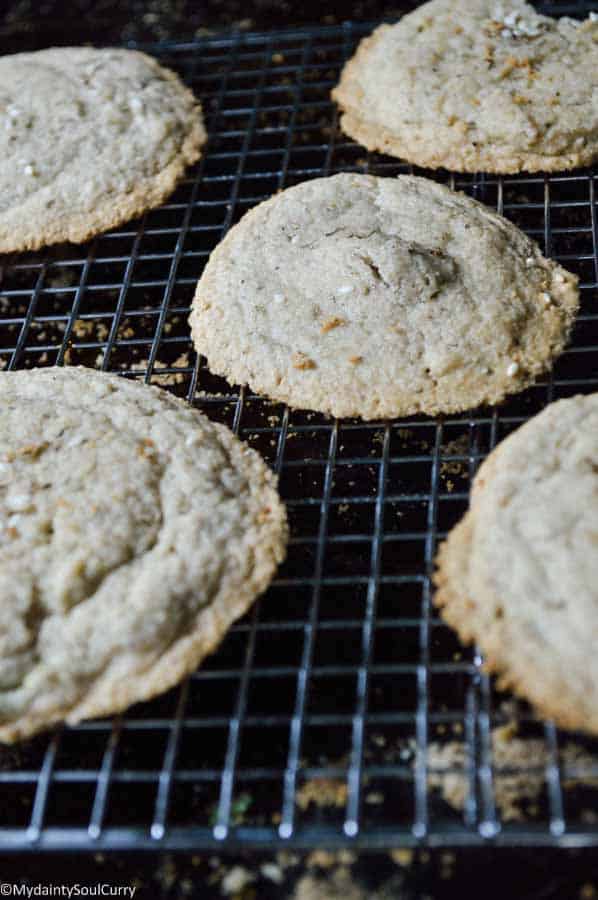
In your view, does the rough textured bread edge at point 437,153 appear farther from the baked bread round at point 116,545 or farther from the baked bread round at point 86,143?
the baked bread round at point 116,545

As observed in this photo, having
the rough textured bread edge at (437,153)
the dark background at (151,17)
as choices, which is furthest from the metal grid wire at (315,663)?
the dark background at (151,17)

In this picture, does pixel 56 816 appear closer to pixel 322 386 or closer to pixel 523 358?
pixel 322 386

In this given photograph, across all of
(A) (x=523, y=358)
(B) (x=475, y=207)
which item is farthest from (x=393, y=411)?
(B) (x=475, y=207)

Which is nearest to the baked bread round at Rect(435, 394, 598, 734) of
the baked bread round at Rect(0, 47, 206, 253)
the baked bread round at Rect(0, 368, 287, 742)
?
the baked bread round at Rect(0, 368, 287, 742)

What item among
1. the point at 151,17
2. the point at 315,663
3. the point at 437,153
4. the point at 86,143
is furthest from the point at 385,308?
the point at 151,17

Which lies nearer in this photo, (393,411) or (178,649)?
(178,649)

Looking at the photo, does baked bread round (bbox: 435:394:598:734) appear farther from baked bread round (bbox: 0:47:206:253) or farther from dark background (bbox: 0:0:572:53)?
dark background (bbox: 0:0:572:53)
